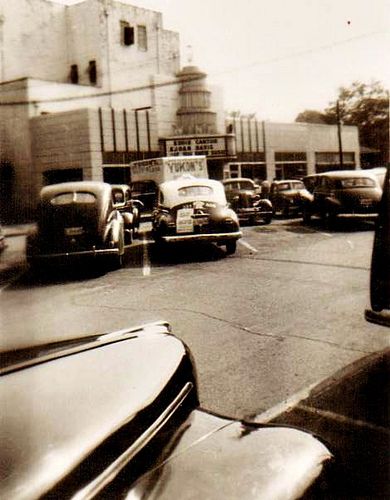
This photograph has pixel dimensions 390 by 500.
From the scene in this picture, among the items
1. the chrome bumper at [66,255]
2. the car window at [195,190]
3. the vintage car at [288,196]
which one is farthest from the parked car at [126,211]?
the vintage car at [288,196]

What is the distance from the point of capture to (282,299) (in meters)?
4.45

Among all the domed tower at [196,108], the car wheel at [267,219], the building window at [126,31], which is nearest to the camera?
the building window at [126,31]

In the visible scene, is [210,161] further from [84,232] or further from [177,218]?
[84,232]

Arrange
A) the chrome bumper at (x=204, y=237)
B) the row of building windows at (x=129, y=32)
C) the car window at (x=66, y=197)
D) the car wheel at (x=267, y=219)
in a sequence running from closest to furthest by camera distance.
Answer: the car window at (x=66, y=197), the row of building windows at (x=129, y=32), the chrome bumper at (x=204, y=237), the car wheel at (x=267, y=219)

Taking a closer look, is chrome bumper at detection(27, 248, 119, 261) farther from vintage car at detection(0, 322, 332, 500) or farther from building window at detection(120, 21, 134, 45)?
building window at detection(120, 21, 134, 45)

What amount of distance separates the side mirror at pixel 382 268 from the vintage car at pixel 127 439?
5.52ft

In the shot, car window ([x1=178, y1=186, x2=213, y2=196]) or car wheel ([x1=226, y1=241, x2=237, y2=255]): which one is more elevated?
car window ([x1=178, y1=186, x2=213, y2=196])

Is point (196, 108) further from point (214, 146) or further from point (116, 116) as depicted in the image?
point (116, 116)

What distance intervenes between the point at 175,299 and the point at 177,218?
333cm

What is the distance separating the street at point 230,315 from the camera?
2848 millimetres

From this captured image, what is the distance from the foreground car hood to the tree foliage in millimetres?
4409

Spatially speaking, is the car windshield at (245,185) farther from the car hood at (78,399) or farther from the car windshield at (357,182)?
the car hood at (78,399)

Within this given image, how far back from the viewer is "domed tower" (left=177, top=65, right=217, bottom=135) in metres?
21.1

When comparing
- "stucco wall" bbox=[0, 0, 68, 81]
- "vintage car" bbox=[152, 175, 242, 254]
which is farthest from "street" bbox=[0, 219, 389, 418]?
"stucco wall" bbox=[0, 0, 68, 81]
